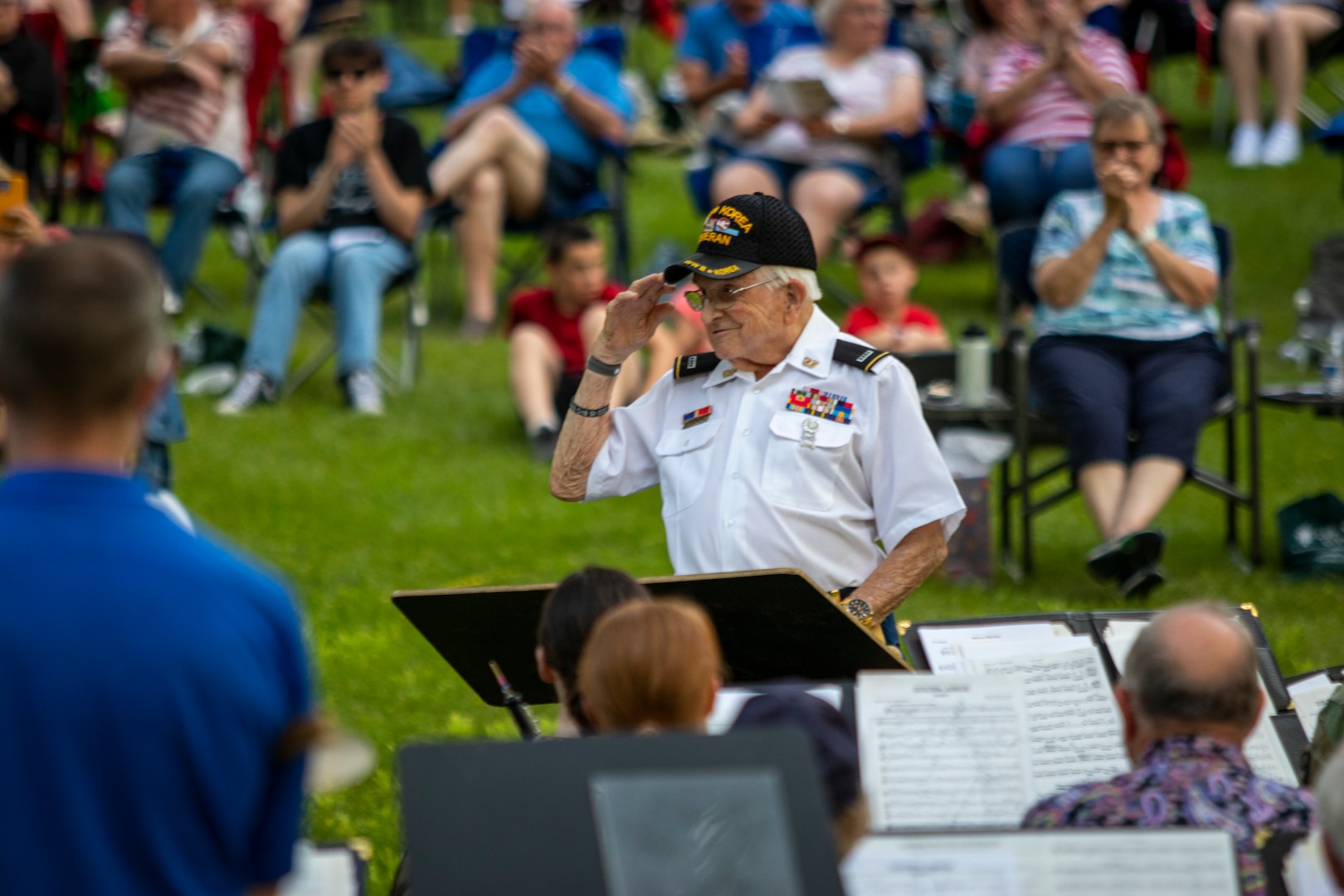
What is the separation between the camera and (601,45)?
10.7m

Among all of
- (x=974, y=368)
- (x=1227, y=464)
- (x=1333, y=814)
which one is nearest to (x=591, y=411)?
(x=1333, y=814)

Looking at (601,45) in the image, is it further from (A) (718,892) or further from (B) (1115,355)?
(A) (718,892)

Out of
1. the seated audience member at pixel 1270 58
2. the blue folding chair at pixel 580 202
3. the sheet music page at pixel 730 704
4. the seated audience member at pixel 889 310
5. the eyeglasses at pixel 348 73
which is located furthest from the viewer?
the seated audience member at pixel 1270 58

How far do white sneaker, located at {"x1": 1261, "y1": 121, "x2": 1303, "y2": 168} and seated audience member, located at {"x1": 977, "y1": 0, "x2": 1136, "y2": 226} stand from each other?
319 cm

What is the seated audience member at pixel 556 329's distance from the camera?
815 cm

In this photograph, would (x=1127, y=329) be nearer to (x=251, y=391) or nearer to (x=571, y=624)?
(x=571, y=624)

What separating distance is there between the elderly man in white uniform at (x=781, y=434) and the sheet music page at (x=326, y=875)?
1521 mm

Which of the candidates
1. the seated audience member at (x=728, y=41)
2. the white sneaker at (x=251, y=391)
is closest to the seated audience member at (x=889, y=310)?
the white sneaker at (x=251, y=391)

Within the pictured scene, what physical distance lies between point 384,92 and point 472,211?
8.42 ft

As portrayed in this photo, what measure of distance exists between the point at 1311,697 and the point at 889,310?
4.38 m

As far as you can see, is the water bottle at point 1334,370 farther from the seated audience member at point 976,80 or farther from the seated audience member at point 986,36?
the seated audience member at point 986,36

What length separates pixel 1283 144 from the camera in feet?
39.4

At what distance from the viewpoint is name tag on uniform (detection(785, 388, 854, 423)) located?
419cm

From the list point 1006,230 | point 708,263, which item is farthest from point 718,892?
point 1006,230
